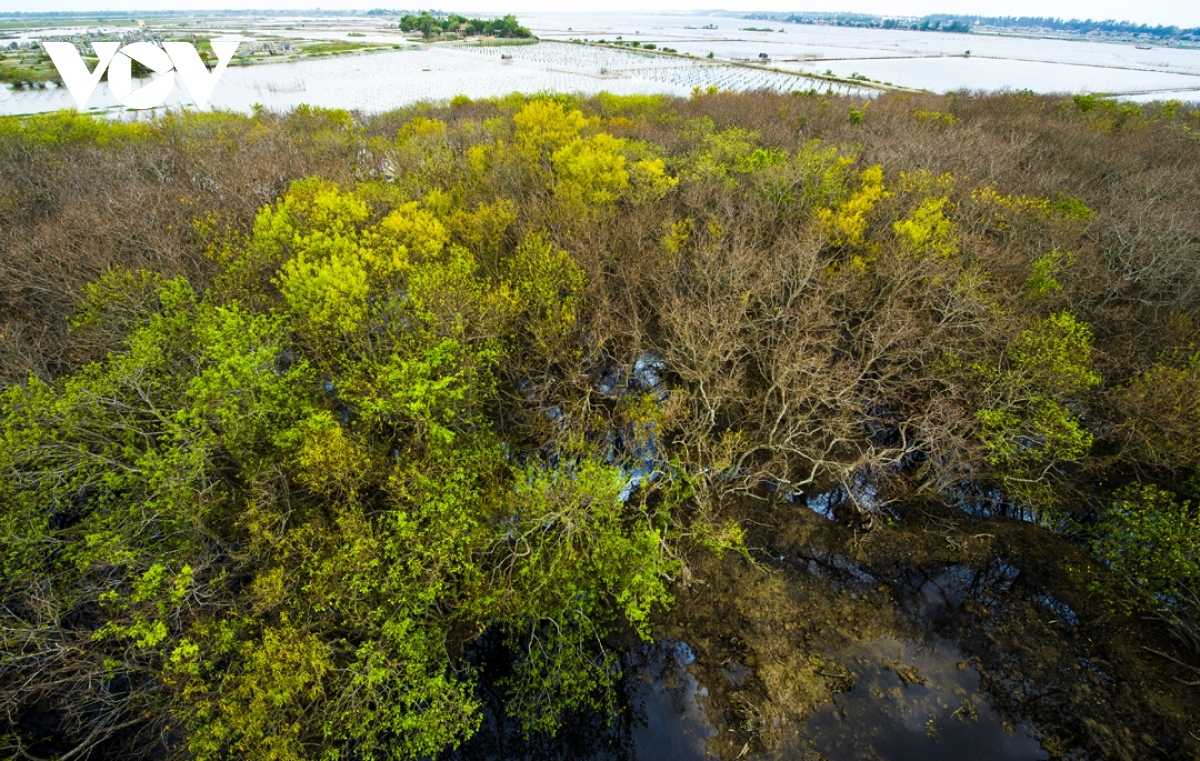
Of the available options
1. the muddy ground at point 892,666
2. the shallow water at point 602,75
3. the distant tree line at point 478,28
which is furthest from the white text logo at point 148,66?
the distant tree line at point 478,28

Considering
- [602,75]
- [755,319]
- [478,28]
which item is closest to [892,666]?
[755,319]

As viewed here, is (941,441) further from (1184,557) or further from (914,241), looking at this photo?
(914,241)

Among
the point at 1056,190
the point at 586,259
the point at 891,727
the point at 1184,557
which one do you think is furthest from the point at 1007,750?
the point at 1056,190

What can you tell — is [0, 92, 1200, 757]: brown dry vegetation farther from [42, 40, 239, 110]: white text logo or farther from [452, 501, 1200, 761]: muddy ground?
[42, 40, 239, 110]: white text logo

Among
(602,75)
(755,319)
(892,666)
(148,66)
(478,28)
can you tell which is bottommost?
(892,666)

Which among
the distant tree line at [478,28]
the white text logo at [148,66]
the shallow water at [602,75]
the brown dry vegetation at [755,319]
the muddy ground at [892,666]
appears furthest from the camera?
the distant tree line at [478,28]

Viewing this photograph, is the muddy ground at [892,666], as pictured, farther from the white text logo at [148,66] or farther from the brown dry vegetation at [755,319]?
the white text logo at [148,66]

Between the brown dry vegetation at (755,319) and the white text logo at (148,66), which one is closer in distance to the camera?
the brown dry vegetation at (755,319)

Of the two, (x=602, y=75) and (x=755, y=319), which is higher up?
(x=602, y=75)

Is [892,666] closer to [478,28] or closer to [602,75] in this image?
[602,75]
